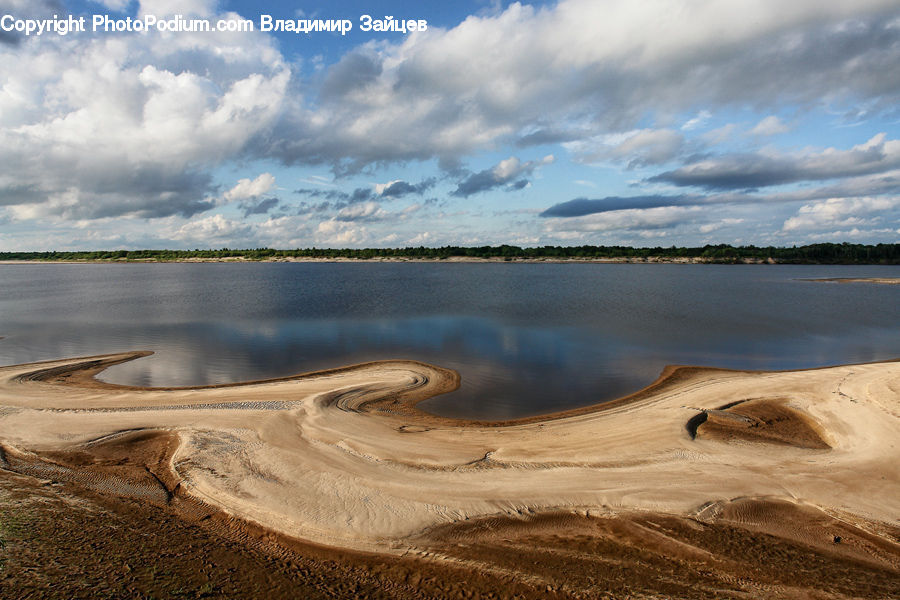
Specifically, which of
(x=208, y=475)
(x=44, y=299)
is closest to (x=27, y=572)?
(x=208, y=475)

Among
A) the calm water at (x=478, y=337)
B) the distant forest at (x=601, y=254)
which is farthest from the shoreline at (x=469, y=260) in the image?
the calm water at (x=478, y=337)

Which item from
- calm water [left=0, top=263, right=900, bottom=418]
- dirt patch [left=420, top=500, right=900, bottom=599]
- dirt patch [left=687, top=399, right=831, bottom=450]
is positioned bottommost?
dirt patch [left=420, top=500, right=900, bottom=599]

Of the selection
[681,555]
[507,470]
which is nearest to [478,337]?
[507,470]

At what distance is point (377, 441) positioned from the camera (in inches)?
404

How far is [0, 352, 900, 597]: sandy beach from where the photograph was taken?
22.0 ft

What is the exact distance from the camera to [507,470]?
8906 mm

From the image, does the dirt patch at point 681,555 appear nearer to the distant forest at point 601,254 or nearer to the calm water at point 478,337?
the calm water at point 478,337

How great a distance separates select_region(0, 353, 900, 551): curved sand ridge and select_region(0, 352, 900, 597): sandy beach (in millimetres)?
48

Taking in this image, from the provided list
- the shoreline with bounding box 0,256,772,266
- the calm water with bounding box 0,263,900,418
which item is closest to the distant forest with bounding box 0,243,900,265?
the shoreline with bounding box 0,256,772,266

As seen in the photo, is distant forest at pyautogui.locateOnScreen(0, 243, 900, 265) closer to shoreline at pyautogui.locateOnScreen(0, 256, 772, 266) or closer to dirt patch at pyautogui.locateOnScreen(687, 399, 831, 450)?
shoreline at pyautogui.locateOnScreen(0, 256, 772, 266)

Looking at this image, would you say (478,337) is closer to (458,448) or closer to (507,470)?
(458,448)

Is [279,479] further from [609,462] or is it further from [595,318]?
[595,318]

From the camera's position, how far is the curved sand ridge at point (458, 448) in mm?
7691

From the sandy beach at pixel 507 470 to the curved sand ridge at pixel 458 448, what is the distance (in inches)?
1.9
